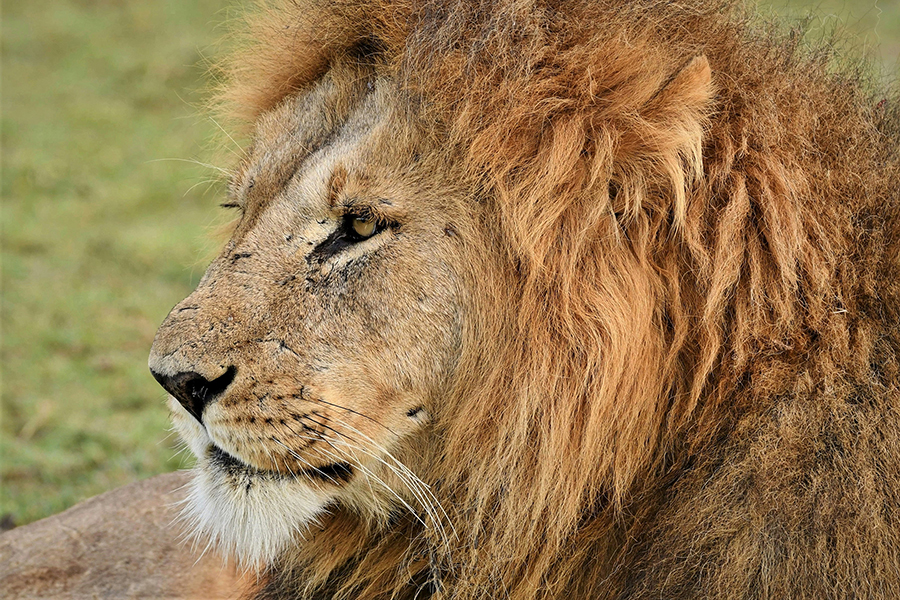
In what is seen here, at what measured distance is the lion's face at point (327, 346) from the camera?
214 cm

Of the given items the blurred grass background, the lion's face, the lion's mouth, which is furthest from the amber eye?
the blurred grass background

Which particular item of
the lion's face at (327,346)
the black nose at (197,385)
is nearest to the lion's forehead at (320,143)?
the lion's face at (327,346)

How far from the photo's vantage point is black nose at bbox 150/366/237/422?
2125 millimetres

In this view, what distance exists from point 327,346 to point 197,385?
0.96 feet

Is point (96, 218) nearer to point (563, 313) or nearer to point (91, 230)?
point (91, 230)

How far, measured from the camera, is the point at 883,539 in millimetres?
1844

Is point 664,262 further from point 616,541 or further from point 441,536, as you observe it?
point 441,536

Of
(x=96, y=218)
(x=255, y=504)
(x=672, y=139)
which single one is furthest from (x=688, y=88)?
(x=96, y=218)

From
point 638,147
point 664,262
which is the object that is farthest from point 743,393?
point 638,147

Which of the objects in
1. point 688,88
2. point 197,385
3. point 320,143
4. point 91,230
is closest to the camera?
point 688,88

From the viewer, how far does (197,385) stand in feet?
7.03

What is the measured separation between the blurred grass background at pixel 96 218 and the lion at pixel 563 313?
711 millimetres

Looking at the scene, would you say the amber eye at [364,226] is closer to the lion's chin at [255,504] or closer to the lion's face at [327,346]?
the lion's face at [327,346]

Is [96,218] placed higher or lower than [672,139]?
lower
